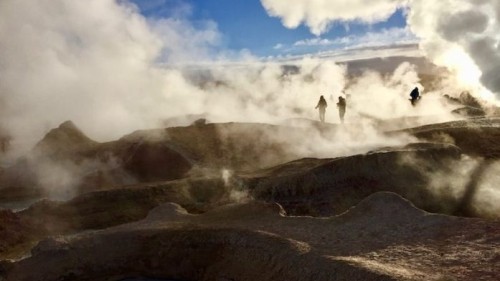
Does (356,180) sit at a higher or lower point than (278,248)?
higher

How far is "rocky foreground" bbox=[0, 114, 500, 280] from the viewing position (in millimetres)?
15016

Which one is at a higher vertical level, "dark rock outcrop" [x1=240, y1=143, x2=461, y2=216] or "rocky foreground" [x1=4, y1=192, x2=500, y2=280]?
"dark rock outcrop" [x1=240, y1=143, x2=461, y2=216]

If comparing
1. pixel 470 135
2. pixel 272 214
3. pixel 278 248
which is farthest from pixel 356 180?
pixel 278 248

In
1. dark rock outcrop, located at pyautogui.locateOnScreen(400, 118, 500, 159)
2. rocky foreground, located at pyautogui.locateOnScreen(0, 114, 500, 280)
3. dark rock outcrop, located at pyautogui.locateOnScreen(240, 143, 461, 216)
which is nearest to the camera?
rocky foreground, located at pyautogui.locateOnScreen(0, 114, 500, 280)

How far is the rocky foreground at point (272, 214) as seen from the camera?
15.0 m

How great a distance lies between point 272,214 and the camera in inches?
747

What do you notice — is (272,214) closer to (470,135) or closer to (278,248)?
(278,248)

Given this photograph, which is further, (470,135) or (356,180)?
(470,135)

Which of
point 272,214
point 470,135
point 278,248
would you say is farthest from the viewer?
point 470,135

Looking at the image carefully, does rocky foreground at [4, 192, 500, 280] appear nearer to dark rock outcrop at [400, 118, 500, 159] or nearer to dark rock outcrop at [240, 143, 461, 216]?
dark rock outcrop at [240, 143, 461, 216]

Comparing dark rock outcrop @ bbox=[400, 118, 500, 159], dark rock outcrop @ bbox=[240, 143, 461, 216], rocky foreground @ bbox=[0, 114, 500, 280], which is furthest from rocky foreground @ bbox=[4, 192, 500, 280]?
dark rock outcrop @ bbox=[400, 118, 500, 159]

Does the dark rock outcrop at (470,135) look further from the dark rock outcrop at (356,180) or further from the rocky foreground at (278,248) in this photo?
the rocky foreground at (278,248)

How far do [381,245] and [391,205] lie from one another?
109 inches

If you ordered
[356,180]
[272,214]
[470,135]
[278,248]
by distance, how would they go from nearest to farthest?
[278,248] < [272,214] < [356,180] < [470,135]
